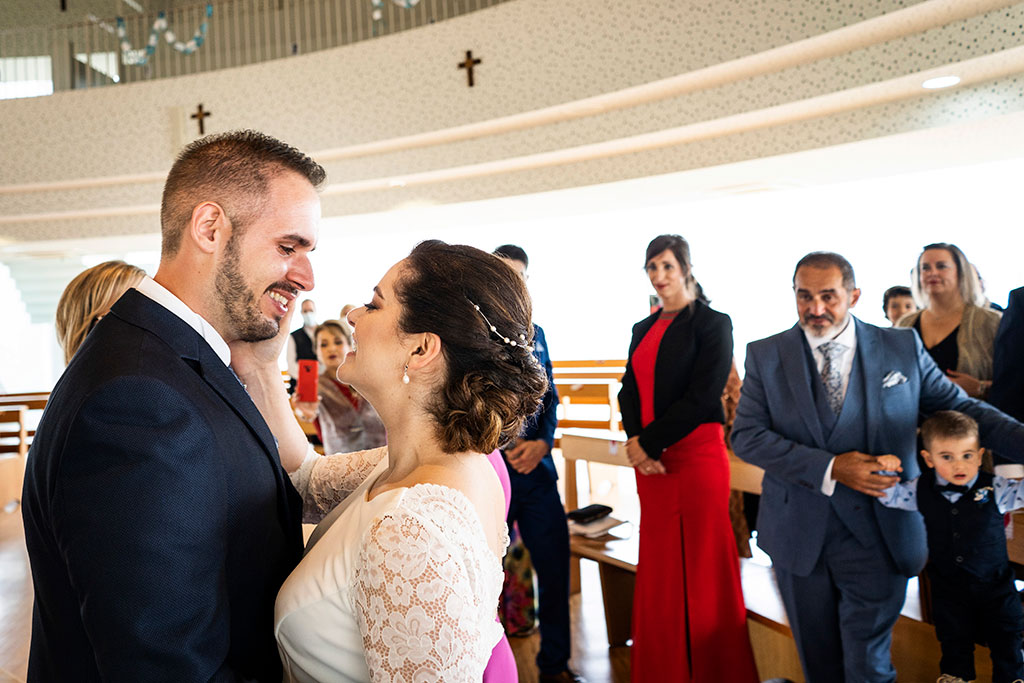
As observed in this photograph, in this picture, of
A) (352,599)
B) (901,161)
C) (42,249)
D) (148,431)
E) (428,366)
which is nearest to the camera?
(148,431)

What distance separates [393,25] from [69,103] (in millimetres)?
4695

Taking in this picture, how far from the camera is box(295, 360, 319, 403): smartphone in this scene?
4.41 m

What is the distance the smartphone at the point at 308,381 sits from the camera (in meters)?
4.41

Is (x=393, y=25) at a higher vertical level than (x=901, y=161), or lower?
higher

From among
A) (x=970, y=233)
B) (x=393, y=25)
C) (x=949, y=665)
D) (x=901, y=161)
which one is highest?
(x=393, y=25)

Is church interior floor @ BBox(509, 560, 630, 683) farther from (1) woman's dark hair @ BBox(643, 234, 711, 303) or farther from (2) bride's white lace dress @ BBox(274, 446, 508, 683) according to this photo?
(2) bride's white lace dress @ BBox(274, 446, 508, 683)

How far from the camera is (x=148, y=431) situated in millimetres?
1062

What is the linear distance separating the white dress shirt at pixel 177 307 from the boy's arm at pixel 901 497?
225cm

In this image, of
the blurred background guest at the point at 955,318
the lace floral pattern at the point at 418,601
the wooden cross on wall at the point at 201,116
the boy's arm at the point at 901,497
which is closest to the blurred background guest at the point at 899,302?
the blurred background guest at the point at 955,318

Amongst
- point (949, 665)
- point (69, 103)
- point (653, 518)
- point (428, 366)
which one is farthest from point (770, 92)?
point (69, 103)

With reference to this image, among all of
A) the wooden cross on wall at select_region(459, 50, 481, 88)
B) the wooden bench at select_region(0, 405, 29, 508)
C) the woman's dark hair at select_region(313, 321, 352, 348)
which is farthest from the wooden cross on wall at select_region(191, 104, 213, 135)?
the woman's dark hair at select_region(313, 321, 352, 348)

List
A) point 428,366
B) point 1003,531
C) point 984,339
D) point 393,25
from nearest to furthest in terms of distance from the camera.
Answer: point 428,366, point 1003,531, point 984,339, point 393,25

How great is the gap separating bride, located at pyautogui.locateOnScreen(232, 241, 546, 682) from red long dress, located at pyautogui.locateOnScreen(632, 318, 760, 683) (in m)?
1.73

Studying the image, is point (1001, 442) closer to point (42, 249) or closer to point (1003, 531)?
point (1003, 531)
